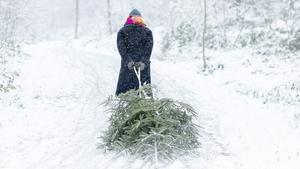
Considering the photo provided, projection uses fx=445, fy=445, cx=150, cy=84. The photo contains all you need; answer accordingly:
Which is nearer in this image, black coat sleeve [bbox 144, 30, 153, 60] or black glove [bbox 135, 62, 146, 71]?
black glove [bbox 135, 62, 146, 71]

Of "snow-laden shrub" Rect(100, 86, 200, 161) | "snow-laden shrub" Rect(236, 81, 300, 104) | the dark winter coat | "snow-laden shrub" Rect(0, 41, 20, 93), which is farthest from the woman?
"snow-laden shrub" Rect(0, 41, 20, 93)

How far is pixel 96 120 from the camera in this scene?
10.2m

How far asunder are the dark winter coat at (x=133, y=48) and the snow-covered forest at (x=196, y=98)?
94 cm

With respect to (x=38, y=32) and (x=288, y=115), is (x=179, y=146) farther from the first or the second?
(x=38, y=32)

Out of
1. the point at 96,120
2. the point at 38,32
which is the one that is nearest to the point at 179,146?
the point at 96,120

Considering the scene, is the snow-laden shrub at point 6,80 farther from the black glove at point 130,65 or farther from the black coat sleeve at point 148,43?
the black coat sleeve at point 148,43

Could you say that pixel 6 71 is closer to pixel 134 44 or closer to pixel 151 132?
pixel 134 44

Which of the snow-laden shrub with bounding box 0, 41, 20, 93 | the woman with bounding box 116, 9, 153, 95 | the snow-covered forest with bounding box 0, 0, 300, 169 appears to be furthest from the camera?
the snow-laden shrub with bounding box 0, 41, 20, 93

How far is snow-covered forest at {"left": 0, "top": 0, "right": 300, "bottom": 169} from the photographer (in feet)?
24.1

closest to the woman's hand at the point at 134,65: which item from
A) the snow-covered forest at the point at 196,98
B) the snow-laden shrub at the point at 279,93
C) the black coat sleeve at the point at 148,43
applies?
the black coat sleeve at the point at 148,43

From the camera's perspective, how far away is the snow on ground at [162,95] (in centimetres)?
713

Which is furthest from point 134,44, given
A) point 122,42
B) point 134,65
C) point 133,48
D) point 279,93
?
point 279,93

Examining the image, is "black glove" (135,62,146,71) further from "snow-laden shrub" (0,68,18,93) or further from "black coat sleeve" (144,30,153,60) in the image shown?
"snow-laden shrub" (0,68,18,93)

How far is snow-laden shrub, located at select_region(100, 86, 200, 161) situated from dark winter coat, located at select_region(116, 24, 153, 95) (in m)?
2.40
